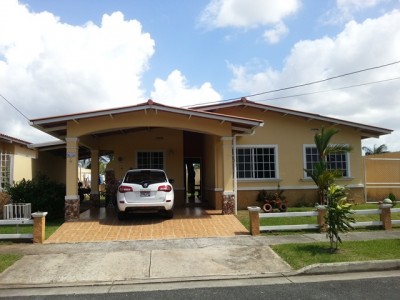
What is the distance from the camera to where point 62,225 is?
11953mm

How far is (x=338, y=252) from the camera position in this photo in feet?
28.5

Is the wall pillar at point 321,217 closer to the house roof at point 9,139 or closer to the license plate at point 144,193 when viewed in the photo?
the license plate at point 144,193

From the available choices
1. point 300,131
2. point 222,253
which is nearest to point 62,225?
point 222,253

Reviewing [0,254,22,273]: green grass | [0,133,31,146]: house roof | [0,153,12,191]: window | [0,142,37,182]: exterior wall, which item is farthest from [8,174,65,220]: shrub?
[0,254,22,273]: green grass

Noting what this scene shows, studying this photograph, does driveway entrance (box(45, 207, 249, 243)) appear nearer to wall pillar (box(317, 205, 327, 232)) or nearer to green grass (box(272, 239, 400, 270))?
wall pillar (box(317, 205, 327, 232))

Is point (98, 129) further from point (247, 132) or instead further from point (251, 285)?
point (251, 285)

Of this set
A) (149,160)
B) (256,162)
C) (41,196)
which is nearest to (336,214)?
(256,162)

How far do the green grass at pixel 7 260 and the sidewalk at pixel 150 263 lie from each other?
124 millimetres

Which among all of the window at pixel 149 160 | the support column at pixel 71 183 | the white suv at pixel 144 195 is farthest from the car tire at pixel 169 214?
the window at pixel 149 160

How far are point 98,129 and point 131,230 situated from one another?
3512mm

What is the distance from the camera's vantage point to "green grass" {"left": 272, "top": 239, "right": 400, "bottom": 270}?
26.8ft

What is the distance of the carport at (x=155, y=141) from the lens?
12828mm

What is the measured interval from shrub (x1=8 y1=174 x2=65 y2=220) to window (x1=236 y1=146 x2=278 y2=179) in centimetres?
668

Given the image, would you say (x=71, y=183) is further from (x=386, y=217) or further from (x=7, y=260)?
(x=386, y=217)
